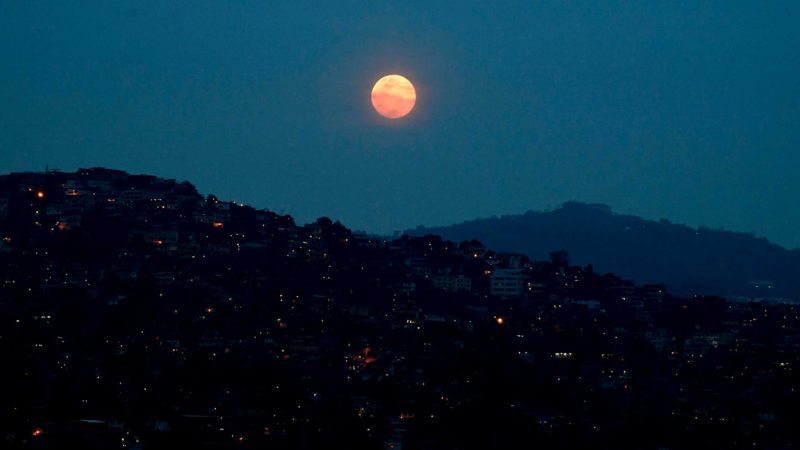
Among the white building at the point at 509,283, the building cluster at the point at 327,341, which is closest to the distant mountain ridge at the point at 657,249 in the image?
the white building at the point at 509,283

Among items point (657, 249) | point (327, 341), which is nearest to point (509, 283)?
point (327, 341)

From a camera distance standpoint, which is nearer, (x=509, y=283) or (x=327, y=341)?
(x=327, y=341)

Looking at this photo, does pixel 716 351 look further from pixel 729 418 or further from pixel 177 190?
pixel 177 190

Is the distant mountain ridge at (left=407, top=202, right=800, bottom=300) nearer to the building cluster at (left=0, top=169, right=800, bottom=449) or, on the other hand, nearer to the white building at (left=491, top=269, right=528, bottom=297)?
the white building at (left=491, top=269, right=528, bottom=297)

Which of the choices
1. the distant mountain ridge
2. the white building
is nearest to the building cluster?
the white building

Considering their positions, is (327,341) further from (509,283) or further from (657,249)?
(657,249)

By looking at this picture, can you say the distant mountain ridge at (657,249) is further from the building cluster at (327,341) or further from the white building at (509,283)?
the building cluster at (327,341)
